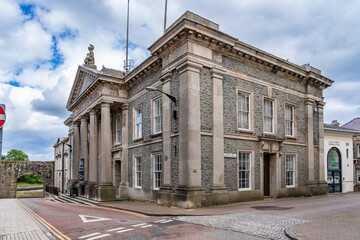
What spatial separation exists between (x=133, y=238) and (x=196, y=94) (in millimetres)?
7863

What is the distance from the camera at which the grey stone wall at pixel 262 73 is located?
639 inches

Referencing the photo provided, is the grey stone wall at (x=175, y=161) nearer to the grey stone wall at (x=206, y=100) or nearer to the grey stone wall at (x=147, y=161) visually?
the grey stone wall at (x=206, y=100)

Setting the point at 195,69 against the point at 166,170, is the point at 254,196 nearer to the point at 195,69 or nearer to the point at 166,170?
the point at 166,170

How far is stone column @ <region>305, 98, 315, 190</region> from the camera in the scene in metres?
20.2

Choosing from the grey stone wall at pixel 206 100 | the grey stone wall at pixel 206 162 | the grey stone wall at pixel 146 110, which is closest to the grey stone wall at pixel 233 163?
the grey stone wall at pixel 206 162

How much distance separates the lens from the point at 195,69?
46.8 ft

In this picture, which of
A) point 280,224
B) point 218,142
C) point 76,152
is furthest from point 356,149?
point 76,152

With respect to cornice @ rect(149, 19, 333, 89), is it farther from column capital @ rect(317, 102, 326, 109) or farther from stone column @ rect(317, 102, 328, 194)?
stone column @ rect(317, 102, 328, 194)

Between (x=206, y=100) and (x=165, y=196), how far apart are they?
514 cm

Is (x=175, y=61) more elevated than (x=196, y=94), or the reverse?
(x=175, y=61)

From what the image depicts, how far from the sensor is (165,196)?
1470 cm

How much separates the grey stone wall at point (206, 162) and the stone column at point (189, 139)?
390mm

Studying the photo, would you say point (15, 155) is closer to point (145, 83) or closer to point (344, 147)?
point (145, 83)

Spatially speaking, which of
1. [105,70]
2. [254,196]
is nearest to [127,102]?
[105,70]
